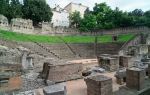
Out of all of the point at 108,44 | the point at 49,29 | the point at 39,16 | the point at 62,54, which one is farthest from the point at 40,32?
the point at 108,44

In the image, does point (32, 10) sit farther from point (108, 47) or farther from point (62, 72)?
point (62, 72)

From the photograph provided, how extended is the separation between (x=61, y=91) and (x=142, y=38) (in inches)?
1002

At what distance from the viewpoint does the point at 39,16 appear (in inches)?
1547

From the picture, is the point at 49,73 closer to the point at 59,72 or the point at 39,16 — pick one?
the point at 59,72

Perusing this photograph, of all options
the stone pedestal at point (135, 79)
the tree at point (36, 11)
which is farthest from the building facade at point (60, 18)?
the stone pedestal at point (135, 79)

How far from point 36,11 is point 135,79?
35.9 metres

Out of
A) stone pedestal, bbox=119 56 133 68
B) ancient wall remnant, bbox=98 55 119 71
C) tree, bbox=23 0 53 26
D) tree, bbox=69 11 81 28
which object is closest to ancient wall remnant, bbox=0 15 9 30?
tree, bbox=23 0 53 26

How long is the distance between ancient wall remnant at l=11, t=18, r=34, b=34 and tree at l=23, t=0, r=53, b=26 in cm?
586

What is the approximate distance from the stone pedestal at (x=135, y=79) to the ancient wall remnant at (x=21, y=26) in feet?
93.0

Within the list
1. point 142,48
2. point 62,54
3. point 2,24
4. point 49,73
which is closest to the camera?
point 49,73

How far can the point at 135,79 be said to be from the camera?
18.4 ft

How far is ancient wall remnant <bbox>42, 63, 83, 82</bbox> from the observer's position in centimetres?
791

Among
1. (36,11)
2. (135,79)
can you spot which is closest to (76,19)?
(36,11)

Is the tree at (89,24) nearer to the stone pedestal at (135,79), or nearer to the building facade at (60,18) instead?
the building facade at (60,18)
